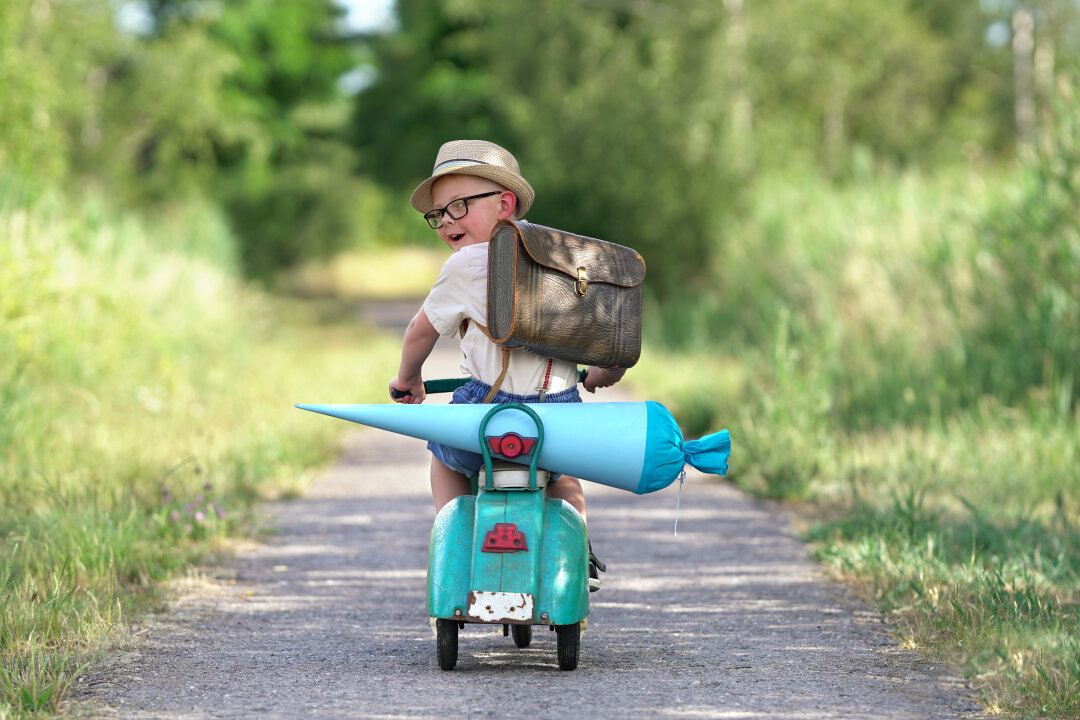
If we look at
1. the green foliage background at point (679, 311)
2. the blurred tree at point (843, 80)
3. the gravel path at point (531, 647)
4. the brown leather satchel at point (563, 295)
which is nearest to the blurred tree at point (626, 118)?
the green foliage background at point (679, 311)

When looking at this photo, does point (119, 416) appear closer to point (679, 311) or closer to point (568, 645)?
point (568, 645)

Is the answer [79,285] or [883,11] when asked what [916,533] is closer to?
[79,285]

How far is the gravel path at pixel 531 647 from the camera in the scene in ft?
12.8

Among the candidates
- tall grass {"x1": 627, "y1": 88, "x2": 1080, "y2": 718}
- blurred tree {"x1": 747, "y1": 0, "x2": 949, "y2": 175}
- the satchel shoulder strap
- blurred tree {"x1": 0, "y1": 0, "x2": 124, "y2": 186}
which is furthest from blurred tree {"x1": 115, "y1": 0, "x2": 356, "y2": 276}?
the satchel shoulder strap

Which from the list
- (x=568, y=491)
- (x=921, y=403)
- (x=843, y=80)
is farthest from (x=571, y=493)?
(x=843, y=80)

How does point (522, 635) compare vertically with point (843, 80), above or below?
below

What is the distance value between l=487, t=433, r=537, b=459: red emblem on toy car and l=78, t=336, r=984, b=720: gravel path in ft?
2.33

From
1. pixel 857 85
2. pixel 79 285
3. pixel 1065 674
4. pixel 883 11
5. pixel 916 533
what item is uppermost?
pixel 883 11

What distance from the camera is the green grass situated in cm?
477

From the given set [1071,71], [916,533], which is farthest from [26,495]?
[1071,71]

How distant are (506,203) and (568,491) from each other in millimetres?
971

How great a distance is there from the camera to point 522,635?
15.4 ft

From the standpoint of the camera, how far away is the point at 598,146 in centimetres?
2030

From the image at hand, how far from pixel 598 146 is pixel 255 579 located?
598 inches
